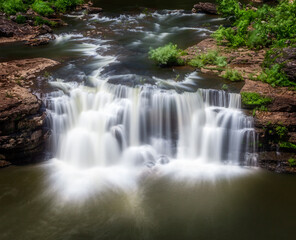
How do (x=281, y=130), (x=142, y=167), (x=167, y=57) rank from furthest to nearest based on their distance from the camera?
(x=167, y=57) → (x=142, y=167) → (x=281, y=130)

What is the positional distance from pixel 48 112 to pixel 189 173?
5250mm

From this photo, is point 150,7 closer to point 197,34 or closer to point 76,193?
point 197,34

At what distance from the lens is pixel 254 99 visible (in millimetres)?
9562

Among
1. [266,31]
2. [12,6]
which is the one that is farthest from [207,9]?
[12,6]

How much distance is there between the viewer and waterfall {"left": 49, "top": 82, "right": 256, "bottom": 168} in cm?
973

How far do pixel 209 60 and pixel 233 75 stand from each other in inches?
83.2

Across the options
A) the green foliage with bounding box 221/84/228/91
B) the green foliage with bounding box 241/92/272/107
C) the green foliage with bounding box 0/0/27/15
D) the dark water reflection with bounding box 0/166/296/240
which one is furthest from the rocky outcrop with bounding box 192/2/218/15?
the dark water reflection with bounding box 0/166/296/240

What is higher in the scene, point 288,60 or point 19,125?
point 288,60

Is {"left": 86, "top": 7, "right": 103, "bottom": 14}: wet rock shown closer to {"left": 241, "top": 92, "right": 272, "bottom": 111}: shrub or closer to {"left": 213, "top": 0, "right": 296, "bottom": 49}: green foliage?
{"left": 213, "top": 0, "right": 296, "bottom": 49}: green foliage

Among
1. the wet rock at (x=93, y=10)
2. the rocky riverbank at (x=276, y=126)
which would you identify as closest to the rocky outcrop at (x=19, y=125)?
the rocky riverbank at (x=276, y=126)

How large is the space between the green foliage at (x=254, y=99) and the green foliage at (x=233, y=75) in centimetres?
118

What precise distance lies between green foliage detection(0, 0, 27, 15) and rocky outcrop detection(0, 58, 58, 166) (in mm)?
12119

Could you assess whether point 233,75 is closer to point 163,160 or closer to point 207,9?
point 163,160

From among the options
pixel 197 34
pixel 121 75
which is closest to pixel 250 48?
pixel 197 34
